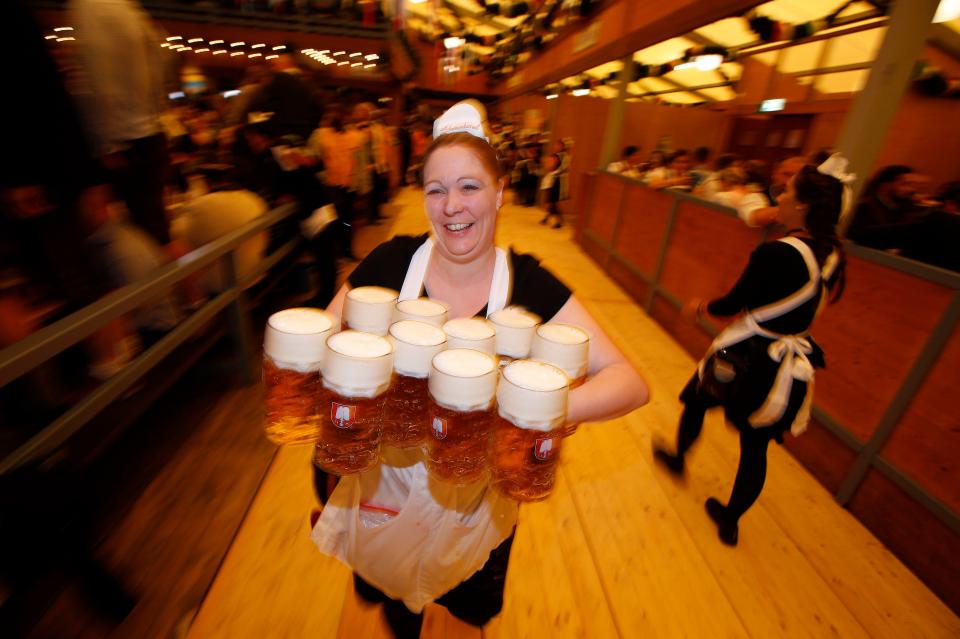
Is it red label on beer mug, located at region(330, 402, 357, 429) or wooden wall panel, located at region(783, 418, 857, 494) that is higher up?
red label on beer mug, located at region(330, 402, 357, 429)

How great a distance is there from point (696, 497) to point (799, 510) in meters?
0.51

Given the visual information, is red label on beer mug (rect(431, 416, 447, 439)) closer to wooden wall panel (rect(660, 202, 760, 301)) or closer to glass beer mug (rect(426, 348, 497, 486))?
glass beer mug (rect(426, 348, 497, 486))

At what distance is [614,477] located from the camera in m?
2.23

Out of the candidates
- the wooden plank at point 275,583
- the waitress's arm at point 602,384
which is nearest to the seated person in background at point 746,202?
the waitress's arm at point 602,384

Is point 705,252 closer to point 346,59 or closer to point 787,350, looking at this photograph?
point 787,350

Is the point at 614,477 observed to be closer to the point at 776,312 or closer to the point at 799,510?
the point at 799,510

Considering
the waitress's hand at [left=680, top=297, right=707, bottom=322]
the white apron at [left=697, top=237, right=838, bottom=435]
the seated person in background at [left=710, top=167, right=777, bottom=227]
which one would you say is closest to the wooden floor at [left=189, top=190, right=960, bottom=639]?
the white apron at [left=697, top=237, right=838, bottom=435]

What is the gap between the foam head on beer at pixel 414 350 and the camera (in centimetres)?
75

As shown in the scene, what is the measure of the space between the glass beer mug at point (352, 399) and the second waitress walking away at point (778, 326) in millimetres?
1541

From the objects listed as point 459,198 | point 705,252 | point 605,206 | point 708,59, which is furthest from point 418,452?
point 708,59

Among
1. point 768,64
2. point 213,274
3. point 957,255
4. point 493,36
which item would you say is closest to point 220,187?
point 213,274

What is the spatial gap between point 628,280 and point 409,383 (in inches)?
180

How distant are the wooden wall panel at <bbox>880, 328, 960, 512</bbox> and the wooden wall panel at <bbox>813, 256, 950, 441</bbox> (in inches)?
4.4

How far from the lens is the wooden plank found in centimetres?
140
